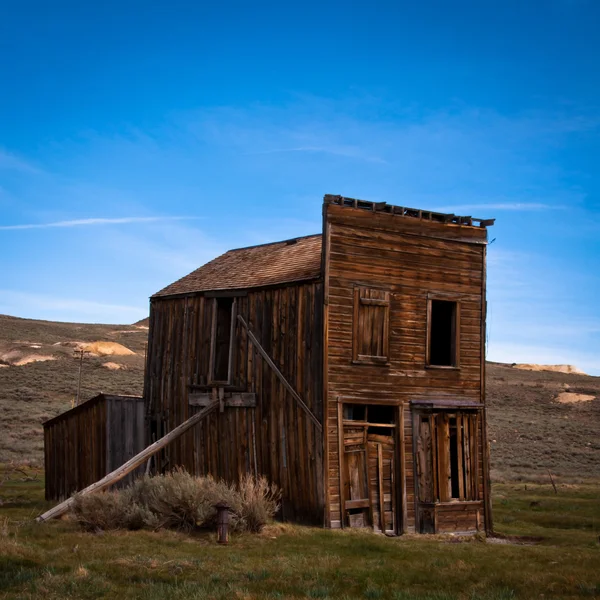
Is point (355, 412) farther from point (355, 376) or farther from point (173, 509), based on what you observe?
point (173, 509)

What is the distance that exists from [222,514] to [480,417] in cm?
797

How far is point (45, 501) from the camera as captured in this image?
21891 mm

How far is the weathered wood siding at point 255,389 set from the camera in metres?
18.0

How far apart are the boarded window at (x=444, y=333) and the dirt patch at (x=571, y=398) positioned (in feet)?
148

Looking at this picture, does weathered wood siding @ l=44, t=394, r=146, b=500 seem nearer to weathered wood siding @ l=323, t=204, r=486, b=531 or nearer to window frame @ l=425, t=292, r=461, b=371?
weathered wood siding @ l=323, t=204, r=486, b=531

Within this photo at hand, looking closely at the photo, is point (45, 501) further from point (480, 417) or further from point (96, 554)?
point (480, 417)

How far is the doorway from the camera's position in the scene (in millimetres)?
17891

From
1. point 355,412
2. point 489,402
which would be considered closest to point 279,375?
point 355,412

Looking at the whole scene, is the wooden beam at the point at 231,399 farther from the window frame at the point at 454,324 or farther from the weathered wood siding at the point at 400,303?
the window frame at the point at 454,324

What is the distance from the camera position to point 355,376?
59.6 ft

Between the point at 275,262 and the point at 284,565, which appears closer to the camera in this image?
the point at 284,565

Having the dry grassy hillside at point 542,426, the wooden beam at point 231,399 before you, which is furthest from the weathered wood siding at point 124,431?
the dry grassy hillside at point 542,426

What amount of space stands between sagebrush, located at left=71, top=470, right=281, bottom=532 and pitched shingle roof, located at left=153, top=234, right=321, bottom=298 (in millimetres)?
5153

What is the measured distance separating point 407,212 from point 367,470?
598 centimetres
